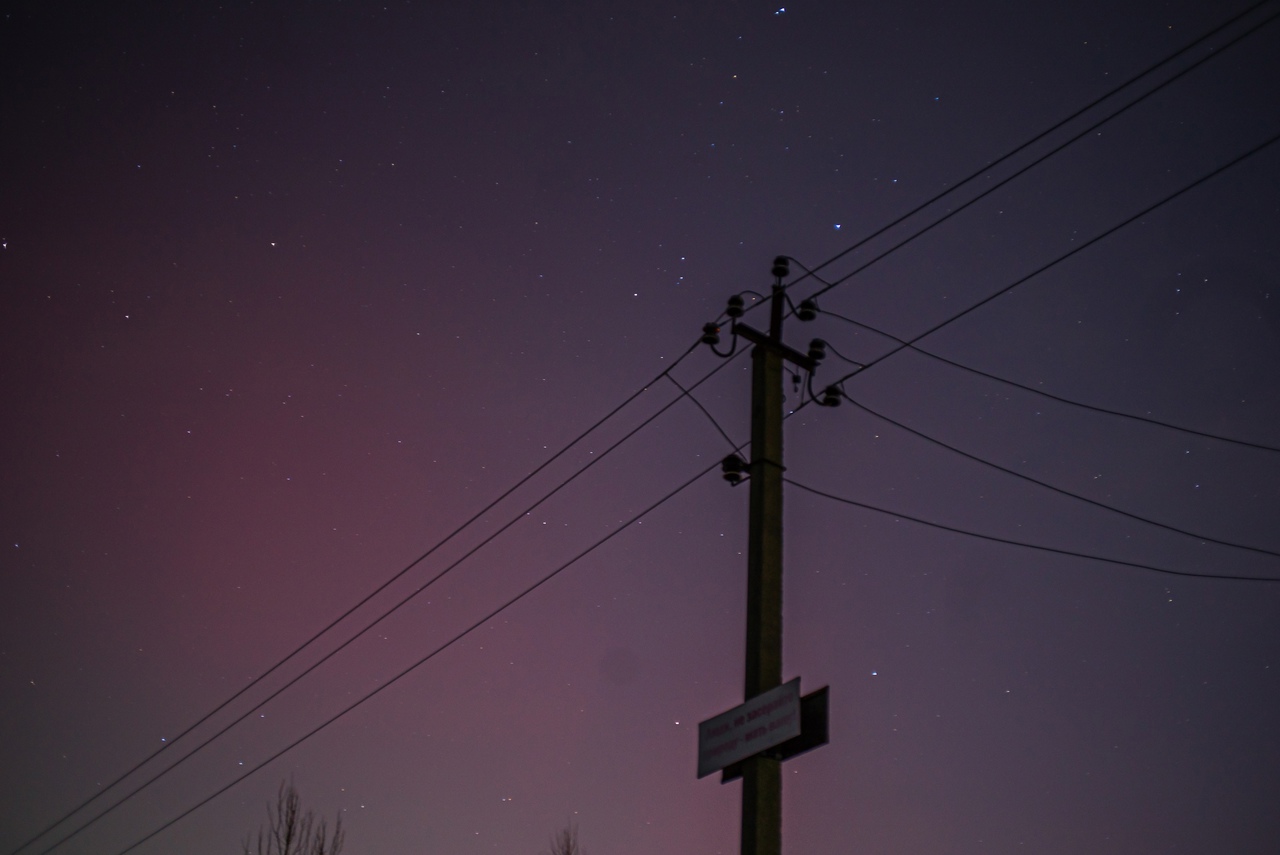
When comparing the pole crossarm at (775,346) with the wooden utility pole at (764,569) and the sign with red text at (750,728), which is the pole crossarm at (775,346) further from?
the sign with red text at (750,728)

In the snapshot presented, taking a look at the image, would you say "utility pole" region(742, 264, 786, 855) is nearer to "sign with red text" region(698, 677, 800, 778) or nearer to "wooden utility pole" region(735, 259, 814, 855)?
"wooden utility pole" region(735, 259, 814, 855)

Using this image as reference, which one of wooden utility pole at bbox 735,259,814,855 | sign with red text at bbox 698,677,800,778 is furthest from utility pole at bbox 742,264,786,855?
sign with red text at bbox 698,677,800,778

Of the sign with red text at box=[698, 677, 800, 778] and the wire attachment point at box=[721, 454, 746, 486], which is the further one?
the wire attachment point at box=[721, 454, 746, 486]

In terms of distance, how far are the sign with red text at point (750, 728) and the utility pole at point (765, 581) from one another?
0.04 ft

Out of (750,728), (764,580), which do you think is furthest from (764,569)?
(750,728)

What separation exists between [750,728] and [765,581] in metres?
1.09

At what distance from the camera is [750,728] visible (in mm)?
7660

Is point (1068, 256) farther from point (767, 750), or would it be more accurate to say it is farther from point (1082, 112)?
point (767, 750)

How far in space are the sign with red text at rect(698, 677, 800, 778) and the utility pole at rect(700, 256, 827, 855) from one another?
0.04 ft

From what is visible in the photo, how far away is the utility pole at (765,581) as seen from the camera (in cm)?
743

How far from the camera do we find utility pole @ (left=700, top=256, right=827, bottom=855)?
7426mm

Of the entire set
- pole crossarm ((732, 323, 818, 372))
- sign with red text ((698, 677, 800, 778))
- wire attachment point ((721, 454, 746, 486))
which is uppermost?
pole crossarm ((732, 323, 818, 372))

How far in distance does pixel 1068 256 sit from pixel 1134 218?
648 millimetres

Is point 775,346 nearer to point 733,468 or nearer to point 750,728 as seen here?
point 733,468
